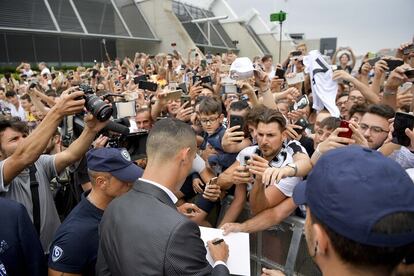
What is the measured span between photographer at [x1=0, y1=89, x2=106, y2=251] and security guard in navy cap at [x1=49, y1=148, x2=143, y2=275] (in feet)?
1.21

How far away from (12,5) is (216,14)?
21447 millimetres

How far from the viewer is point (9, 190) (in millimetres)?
2461

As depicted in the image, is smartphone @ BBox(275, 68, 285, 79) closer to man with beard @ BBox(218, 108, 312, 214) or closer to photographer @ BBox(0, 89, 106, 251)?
man with beard @ BBox(218, 108, 312, 214)

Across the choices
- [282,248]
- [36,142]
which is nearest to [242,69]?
[282,248]

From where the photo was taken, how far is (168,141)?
6.17 ft

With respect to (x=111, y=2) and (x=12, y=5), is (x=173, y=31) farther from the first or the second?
(x=12, y=5)

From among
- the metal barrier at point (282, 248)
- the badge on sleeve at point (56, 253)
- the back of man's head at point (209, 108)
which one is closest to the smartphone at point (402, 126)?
the metal barrier at point (282, 248)

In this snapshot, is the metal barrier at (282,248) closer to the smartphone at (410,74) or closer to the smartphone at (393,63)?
the smartphone at (410,74)

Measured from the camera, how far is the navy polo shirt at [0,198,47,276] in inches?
69.6

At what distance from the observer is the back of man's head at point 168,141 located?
186cm

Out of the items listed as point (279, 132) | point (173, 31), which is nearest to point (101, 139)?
point (279, 132)

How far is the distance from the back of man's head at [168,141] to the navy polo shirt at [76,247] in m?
0.67

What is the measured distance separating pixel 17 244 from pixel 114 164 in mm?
757

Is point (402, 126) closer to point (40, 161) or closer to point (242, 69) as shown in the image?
point (242, 69)
